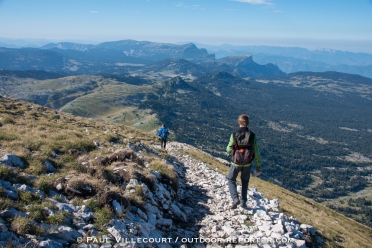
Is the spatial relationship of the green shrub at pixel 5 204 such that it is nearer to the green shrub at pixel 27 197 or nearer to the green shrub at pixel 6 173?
the green shrub at pixel 27 197

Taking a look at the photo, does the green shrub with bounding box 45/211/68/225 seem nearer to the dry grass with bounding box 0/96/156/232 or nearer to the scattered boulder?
the dry grass with bounding box 0/96/156/232

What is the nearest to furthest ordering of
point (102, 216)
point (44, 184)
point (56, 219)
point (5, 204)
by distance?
point (5, 204), point (56, 219), point (102, 216), point (44, 184)

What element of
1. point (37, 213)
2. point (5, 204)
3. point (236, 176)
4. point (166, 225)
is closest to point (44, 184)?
point (5, 204)

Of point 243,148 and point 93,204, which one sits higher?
point 243,148

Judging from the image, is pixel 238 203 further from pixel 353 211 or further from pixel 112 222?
pixel 353 211

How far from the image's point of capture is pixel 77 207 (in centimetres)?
870

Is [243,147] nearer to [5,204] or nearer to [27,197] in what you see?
[27,197]

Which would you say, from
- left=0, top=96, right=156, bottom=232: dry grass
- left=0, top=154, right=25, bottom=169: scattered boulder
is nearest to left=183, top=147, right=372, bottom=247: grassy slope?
left=0, top=96, right=156, bottom=232: dry grass

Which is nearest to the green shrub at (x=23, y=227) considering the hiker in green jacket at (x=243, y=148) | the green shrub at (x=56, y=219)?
the green shrub at (x=56, y=219)

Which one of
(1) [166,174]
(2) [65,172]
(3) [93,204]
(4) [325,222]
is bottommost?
(4) [325,222]

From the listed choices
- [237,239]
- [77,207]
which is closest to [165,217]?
[237,239]

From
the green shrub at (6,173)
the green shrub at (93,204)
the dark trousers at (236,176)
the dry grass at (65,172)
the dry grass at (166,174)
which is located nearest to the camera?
the dry grass at (65,172)

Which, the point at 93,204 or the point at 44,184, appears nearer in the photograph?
the point at 93,204

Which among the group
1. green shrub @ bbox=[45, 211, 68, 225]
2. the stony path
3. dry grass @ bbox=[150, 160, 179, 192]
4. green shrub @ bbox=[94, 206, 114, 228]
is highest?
green shrub @ bbox=[45, 211, 68, 225]
